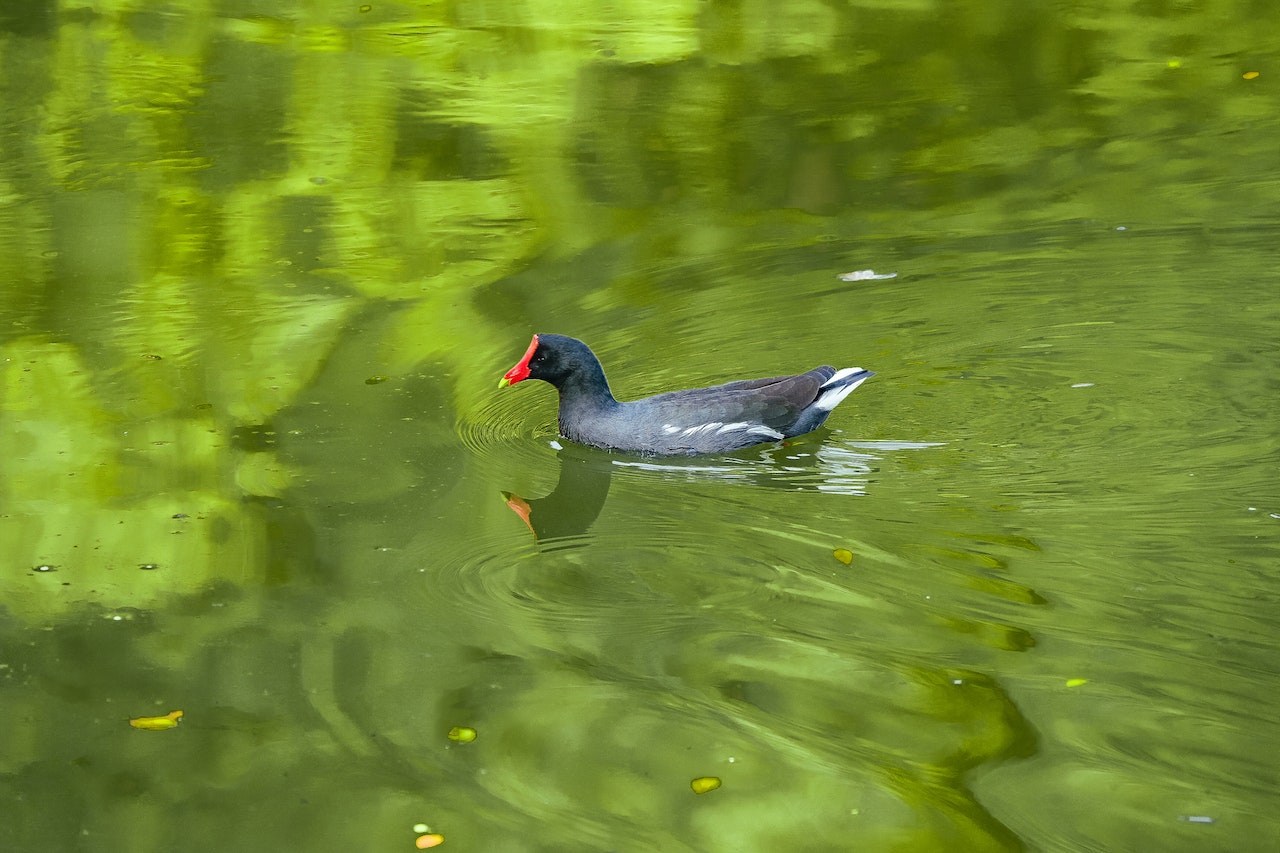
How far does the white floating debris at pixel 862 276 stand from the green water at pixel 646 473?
5 cm

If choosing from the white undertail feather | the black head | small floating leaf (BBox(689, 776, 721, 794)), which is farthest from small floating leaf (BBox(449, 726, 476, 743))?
the white undertail feather

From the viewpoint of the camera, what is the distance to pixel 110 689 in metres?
4.72

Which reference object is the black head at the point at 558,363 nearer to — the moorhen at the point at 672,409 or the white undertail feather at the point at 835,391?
the moorhen at the point at 672,409

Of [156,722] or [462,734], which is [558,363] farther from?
[156,722]

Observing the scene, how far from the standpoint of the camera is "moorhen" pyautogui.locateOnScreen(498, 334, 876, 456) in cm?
636

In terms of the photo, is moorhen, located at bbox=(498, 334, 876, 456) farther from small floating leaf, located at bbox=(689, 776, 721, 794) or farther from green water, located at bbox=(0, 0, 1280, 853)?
small floating leaf, located at bbox=(689, 776, 721, 794)

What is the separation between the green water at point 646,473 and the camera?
426 cm

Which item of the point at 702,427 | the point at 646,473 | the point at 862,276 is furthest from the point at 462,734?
the point at 862,276

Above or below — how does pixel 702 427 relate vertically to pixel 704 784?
above

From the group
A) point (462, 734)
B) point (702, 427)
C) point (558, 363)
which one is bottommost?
point (462, 734)

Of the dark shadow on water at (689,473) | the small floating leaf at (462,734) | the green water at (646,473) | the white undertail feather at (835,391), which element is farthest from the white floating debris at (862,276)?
the small floating leaf at (462,734)

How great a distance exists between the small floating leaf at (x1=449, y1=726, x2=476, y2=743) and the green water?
5 cm

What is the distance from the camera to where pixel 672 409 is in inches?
251

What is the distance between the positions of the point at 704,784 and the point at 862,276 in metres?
4.79
